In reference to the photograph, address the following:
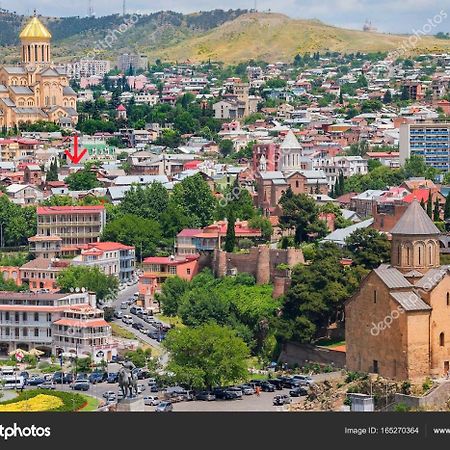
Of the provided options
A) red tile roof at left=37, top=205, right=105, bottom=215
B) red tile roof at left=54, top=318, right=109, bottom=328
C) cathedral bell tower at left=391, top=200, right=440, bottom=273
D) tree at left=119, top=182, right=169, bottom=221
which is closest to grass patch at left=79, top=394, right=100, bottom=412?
cathedral bell tower at left=391, top=200, right=440, bottom=273

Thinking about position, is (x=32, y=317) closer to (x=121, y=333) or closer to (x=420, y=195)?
(x=121, y=333)

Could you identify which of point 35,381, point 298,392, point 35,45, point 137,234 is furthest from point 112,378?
point 35,45

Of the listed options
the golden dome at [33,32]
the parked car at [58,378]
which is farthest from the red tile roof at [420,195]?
the golden dome at [33,32]

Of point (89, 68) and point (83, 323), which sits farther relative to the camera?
point (89, 68)

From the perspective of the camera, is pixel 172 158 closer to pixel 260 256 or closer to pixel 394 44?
pixel 260 256

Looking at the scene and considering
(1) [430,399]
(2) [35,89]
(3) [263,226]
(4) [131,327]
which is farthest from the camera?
(2) [35,89]

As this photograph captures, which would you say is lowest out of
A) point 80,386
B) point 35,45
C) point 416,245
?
point 80,386

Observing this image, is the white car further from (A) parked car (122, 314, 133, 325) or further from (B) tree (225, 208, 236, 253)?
(B) tree (225, 208, 236, 253)
